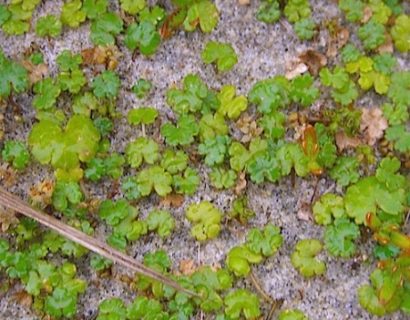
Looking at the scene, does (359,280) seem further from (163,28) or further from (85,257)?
(163,28)

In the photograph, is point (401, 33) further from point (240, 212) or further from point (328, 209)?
point (240, 212)

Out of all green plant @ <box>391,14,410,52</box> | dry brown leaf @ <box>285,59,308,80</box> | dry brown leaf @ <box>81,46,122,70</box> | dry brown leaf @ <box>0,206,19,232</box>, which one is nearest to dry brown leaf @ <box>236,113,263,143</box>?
dry brown leaf @ <box>285,59,308,80</box>


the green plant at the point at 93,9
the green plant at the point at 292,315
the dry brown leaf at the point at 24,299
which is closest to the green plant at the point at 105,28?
the green plant at the point at 93,9

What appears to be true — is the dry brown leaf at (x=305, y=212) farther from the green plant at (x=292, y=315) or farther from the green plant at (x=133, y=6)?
the green plant at (x=133, y=6)

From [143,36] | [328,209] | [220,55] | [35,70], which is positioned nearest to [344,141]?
[328,209]

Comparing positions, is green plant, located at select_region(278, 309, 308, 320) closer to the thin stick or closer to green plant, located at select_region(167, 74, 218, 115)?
the thin stick

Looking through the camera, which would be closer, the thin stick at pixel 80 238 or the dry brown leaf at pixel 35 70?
the thin stick at pixel 80 238
